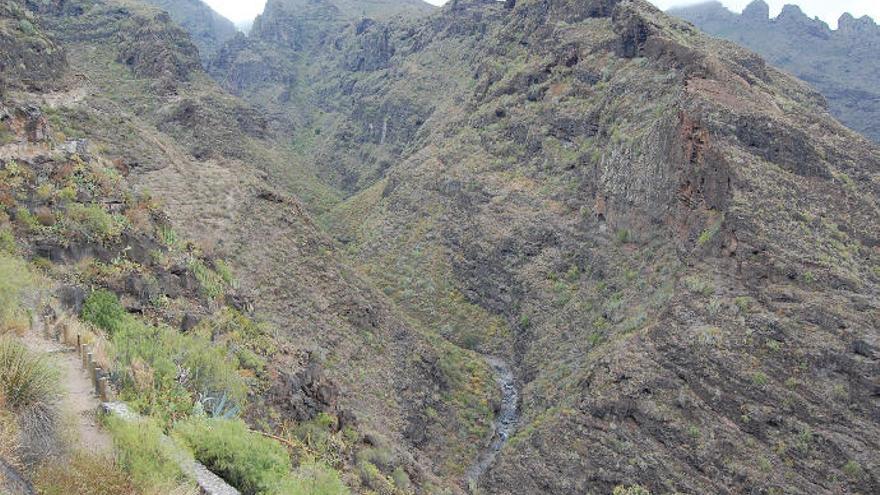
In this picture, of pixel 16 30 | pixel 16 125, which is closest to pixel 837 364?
pixel 16 125

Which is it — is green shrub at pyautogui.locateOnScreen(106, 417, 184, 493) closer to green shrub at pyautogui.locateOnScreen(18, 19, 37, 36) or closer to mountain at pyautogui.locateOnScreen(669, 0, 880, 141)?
green shrub at pyautogui.locateOnScreen(18, 19, 37, 36)

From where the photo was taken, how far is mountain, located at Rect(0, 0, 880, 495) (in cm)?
1923

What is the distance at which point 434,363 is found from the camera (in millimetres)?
41125

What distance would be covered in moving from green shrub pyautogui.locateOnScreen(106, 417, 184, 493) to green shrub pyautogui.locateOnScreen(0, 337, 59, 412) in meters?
0.92

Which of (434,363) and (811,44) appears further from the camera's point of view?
(811,44)

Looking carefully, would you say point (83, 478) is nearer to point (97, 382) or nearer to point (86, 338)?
point (97, 382)

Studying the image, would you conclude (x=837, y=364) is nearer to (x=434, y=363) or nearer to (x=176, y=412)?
(x=434, y=363)

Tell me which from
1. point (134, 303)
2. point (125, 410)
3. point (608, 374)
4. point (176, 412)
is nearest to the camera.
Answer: point (125, 410)

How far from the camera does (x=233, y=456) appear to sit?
10.1 m

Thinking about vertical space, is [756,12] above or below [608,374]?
above

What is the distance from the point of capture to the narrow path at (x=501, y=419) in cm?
3622

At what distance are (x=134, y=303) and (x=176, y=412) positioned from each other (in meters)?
6.21

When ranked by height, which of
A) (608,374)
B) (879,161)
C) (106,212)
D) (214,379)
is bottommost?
(608,374)

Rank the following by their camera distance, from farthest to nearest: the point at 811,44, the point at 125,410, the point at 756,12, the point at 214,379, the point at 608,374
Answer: the point at 756,12, the point at 811,44, the point at 608,374, the point at 214,379, the point at 125,410
